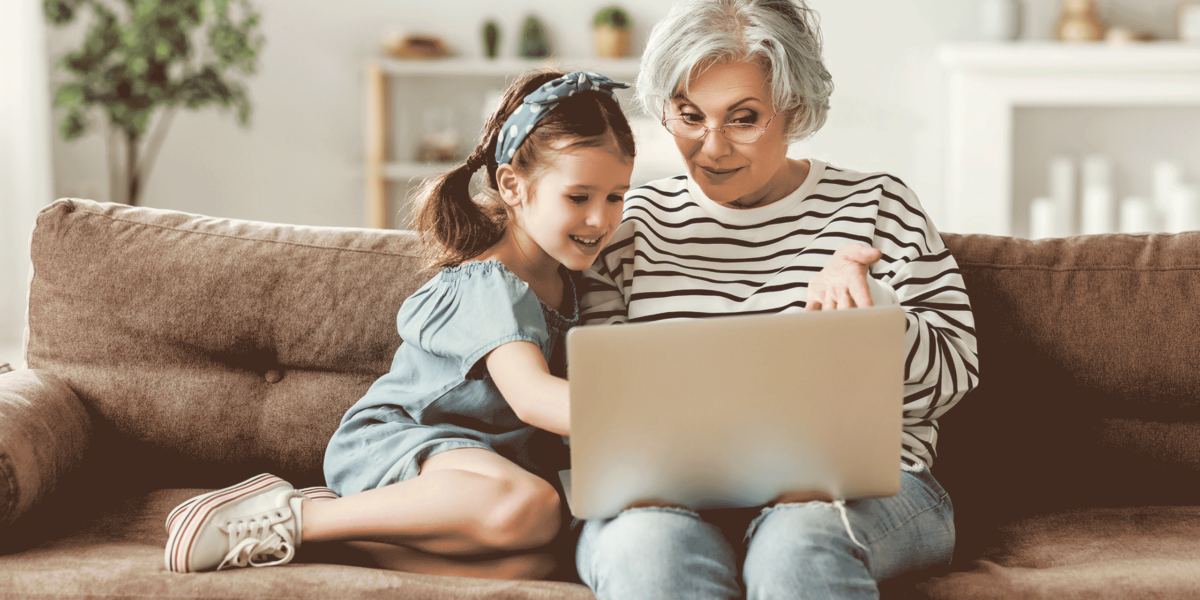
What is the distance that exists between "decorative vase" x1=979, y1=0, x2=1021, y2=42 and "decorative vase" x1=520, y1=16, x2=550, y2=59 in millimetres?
1839

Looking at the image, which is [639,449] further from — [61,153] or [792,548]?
[61,153]

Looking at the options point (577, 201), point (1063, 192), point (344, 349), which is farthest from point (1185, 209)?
point (344, 349)

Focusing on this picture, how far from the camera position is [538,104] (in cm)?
119

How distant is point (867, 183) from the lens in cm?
127

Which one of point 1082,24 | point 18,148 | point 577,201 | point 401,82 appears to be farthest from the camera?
point 401,82

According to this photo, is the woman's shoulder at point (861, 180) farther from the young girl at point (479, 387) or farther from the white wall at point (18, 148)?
the white wall at point (18, 148)

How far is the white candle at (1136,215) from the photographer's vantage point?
3697 millimetres

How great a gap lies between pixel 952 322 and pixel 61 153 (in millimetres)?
3726

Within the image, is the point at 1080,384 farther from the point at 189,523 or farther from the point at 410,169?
the point at 410,169

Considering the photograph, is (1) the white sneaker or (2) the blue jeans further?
(1) the white sneaker

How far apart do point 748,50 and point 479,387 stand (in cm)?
55

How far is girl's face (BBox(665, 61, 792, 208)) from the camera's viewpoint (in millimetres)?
1219

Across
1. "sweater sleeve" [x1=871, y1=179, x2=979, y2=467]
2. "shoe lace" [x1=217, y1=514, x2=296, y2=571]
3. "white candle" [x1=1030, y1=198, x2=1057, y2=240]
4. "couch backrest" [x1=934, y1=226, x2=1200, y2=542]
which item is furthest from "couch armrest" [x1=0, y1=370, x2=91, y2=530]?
"white candle" [x1=1030, y1=198, x2=1057, y2=240]

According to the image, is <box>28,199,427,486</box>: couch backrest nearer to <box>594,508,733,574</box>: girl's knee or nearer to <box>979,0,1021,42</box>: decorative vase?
<box>594,508,733,574</box>: girl's knee
